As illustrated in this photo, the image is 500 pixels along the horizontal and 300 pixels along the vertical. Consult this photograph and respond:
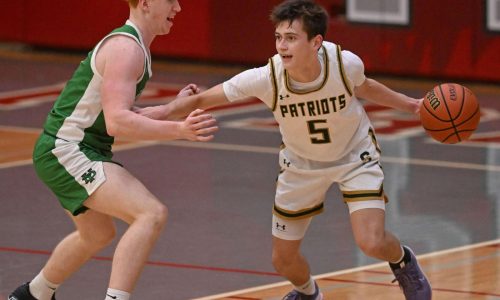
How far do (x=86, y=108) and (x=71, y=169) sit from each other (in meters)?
0.31

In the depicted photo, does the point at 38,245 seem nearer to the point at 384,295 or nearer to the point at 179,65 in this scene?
the point at 384,295

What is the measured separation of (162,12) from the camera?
6.75m

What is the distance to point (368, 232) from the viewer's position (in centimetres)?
694

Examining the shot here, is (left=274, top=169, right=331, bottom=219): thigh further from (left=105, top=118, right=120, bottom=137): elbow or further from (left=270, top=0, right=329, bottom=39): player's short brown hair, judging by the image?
(left=105, top=118, right=120, bottom=137): elbow

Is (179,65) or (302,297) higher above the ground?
(302,297)

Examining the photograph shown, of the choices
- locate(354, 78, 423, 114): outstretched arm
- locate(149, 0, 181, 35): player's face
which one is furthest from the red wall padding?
locate(149, 0, 181, 35): player's face

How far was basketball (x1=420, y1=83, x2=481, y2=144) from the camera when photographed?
7.48 meters

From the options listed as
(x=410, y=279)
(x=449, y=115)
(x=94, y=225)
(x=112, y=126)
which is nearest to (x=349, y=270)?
(x=410, y=279)

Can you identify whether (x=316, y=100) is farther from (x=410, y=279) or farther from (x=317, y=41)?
(x=410, y=279)

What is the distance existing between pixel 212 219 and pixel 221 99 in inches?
114

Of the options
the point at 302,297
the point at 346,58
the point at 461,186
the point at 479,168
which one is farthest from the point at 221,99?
the point at 479,168

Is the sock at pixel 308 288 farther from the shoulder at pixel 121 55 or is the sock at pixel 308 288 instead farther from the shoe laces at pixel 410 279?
the shoulder at pixel 121 55

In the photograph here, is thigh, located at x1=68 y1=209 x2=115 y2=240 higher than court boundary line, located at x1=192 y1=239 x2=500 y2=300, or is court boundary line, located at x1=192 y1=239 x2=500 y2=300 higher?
thigh, located at x1=68 y1=209 x2=115 y2=240

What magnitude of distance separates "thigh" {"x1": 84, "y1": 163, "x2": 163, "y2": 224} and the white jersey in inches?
31.4
